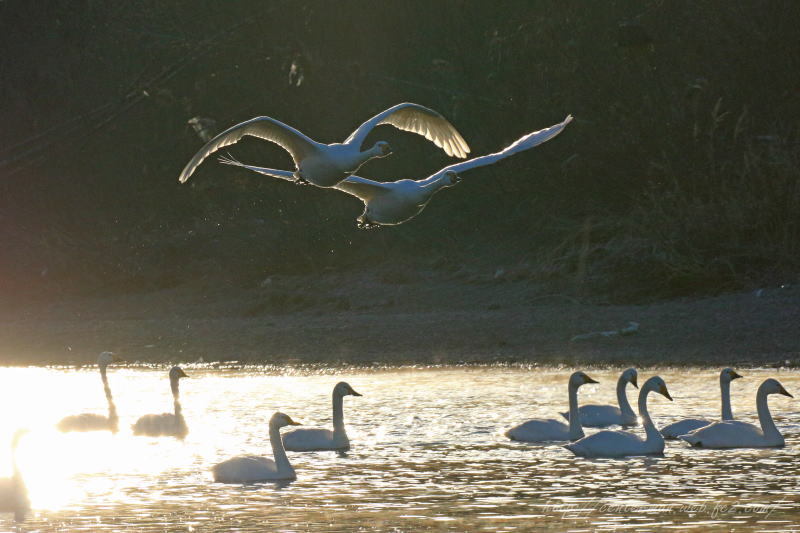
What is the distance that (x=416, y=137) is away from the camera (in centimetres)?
2475

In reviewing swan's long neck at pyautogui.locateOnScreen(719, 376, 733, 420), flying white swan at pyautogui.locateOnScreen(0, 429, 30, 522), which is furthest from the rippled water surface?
swan's long neck at pyautogui.locateOnScreen(719, 376, 733, 420)

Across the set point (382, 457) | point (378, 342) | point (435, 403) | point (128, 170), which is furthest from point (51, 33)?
point (382, 457)

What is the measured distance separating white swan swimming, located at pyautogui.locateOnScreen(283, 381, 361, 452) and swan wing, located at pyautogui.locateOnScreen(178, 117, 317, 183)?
203 cm

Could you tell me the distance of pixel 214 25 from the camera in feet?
89.0

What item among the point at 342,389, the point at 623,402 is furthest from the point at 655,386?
the point at 342,389

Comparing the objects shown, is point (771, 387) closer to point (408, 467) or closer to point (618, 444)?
point (618, 444)

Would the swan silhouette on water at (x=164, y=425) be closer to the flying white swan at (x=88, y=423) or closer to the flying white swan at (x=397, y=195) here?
the flying white swan at (x=88, y=423)

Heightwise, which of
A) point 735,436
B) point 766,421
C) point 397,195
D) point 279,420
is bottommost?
point 735,436

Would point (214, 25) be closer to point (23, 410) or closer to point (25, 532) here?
point (23, 410)

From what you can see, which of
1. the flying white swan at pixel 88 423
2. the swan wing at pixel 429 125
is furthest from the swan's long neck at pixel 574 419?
the flying white swan at pixel 88 423

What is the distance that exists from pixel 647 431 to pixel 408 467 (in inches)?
78.7

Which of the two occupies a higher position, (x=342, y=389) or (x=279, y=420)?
(x=342, y=389)

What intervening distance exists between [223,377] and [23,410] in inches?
106

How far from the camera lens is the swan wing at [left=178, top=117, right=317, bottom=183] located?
11.2 m
